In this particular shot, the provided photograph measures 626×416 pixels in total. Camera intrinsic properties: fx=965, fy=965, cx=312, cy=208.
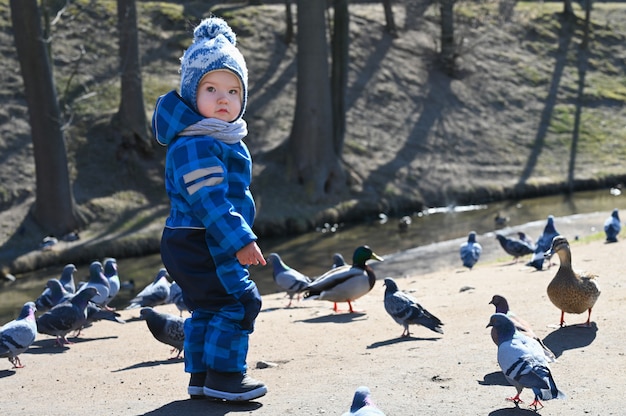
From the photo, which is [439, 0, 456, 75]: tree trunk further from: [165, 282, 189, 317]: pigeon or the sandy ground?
[165, 282, 189, 317]: pigeon

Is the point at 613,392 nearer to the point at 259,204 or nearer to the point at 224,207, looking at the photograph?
the point at 224,207

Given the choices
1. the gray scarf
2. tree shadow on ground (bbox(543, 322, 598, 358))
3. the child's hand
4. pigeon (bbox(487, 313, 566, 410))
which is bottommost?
tree shadow on ground (bbox(543, 322, 598, 358))

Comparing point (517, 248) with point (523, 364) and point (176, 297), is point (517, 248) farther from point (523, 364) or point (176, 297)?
point (523, 364)

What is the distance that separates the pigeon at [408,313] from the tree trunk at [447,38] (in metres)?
24.4

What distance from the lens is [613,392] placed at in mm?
6996

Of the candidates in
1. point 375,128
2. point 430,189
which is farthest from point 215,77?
point 375,128

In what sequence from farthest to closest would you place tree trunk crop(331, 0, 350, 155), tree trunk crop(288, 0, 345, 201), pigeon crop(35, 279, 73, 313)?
tree trunk crop(331, 0, 350, 155), tree trunk crop(288, 0, 345, 201), pigeon crop(35, 279, 73, 313)

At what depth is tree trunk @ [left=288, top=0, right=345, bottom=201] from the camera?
80.9 feet

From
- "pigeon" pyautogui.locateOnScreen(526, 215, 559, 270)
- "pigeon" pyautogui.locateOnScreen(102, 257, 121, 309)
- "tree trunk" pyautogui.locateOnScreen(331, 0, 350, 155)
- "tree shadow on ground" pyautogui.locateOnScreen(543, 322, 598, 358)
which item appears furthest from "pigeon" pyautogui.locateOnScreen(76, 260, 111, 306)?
"tree trunk" pyautogui.locateOnScreen(331, 0, 350, 155)

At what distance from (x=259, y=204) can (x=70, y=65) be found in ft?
27.7

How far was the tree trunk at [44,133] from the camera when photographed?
21.3 m

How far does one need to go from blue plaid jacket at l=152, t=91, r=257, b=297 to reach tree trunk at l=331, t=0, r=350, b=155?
764 inches

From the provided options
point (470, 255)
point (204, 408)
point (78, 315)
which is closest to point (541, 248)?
point (470, 255)

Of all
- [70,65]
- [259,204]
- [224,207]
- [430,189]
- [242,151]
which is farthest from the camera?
[70,65]
